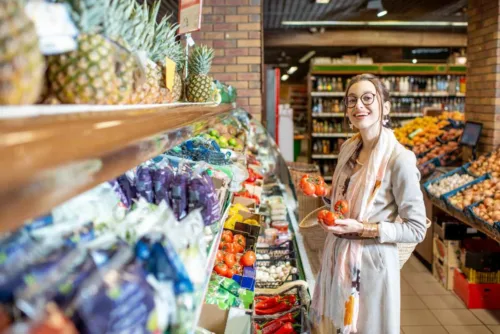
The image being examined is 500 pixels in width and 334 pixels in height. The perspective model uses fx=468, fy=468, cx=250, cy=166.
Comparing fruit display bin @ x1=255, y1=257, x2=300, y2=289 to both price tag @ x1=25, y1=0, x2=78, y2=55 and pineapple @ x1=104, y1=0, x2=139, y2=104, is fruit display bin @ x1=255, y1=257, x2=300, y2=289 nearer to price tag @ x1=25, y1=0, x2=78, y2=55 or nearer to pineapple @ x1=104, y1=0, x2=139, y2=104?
pineapple @ x1=104, y1=0, x2=139, y2=104

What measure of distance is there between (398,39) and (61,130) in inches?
509

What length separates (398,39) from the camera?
488 inches

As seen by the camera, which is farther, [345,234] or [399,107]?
[399,107]

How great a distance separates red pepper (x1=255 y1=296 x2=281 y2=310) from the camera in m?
2.68

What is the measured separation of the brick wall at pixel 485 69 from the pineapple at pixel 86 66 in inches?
205

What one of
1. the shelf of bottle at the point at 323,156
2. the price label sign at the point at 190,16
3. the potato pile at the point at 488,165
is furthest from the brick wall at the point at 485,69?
the shelf of bottle at the point at 323,156

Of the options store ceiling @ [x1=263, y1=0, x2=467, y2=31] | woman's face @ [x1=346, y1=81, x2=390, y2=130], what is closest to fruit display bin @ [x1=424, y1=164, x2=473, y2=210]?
woman's face @ [x1=346, y1=81, x2=390, y2=130]

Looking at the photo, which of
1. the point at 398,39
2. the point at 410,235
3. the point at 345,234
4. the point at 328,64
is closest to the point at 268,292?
the point at 345,234

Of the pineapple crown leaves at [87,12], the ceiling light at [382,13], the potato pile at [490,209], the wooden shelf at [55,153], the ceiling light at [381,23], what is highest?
the ceiling light at [381,23]

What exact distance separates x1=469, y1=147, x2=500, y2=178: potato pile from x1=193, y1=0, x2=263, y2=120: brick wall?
2539 millimetres

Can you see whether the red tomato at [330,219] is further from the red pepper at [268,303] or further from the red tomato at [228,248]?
the red pepper at [268,303]

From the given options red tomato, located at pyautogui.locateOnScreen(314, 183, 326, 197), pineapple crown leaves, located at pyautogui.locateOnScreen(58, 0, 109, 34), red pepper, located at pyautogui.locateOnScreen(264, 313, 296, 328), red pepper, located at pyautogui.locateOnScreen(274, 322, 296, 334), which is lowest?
red pepper, located at pyautogui.locateOnScreen(274, 322, 296, 334)

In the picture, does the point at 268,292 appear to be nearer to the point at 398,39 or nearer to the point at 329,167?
the point at 329,167

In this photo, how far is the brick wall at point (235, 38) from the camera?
5.08m
